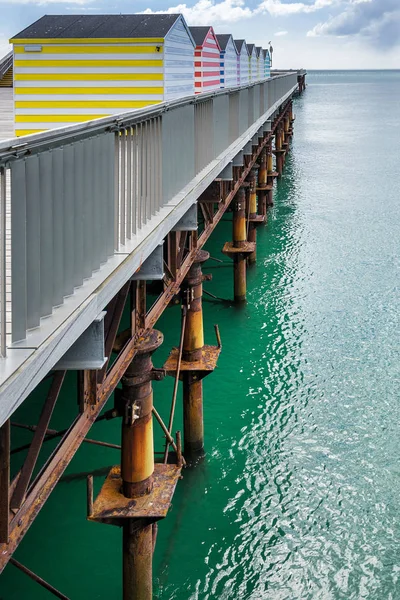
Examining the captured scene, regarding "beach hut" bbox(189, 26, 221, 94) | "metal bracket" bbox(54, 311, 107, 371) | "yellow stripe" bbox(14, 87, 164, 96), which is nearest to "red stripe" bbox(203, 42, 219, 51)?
"beach hut" bbox(189, 26, 221, 94)

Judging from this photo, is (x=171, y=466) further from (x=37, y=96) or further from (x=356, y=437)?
(x=37, y=96)

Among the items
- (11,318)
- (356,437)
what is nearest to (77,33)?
(356,437)

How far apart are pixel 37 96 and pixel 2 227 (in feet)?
27.3

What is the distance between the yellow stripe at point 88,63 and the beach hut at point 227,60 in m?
10.3

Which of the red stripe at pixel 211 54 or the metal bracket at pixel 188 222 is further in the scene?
the red stripe at pixel 211 54

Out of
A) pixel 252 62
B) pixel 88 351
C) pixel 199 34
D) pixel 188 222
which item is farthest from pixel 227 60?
pixel 88 351

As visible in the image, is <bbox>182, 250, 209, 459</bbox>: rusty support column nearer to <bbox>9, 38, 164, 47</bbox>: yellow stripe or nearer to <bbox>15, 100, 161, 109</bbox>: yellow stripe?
<bbox>15, 100, 161, 109</bbox>: yellow stripe

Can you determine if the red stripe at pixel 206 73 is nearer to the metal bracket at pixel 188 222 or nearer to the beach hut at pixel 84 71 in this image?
the beach hut at pixel 84 71

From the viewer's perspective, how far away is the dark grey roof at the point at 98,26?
11.2m

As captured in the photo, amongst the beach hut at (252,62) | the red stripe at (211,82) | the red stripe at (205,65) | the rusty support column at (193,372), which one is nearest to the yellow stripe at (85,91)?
the rusty support column at (193,372)

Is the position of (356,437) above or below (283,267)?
below

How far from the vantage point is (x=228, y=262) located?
70.8ft

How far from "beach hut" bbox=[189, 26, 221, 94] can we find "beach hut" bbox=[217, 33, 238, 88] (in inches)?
35.6

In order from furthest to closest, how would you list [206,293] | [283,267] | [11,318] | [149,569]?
1. [283,267]
2. [206,293]
3. [149,569]
4. [11,318]
